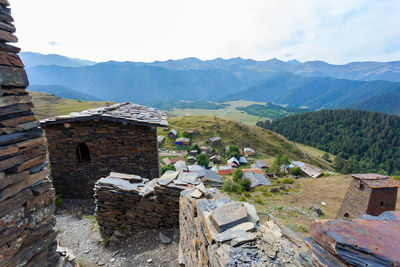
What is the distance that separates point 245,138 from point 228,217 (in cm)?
10587

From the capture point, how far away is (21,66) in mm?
3496

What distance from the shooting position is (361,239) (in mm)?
1919

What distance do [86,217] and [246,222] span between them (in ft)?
29.3

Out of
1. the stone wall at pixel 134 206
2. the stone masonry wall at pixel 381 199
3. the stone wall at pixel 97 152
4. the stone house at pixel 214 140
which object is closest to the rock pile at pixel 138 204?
the stone wall at pixel 134 206

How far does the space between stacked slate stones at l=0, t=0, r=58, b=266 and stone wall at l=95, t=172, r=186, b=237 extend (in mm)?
3356

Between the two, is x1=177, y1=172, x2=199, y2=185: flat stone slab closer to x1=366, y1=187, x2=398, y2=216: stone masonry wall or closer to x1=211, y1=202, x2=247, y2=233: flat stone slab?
x1=211, y1=202, x2=247, y2=233: flat stone slab

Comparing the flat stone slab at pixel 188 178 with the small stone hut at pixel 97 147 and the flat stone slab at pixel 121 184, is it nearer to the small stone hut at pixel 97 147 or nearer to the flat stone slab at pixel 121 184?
the flat stone slab at pixel 121 184

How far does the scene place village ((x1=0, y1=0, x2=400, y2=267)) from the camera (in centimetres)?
237

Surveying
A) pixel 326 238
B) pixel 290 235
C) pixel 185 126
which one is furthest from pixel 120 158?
pixel 185 126

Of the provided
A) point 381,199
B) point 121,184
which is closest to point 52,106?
point 121,184

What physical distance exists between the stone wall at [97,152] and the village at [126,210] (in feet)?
0.18

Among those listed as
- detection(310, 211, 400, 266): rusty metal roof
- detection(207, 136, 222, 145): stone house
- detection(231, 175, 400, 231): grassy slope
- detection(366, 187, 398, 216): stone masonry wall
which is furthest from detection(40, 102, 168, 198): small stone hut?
detection(207, 136, 222, 145): stone house

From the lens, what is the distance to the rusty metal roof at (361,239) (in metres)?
1.77

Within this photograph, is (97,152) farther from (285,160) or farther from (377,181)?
(285,160)
